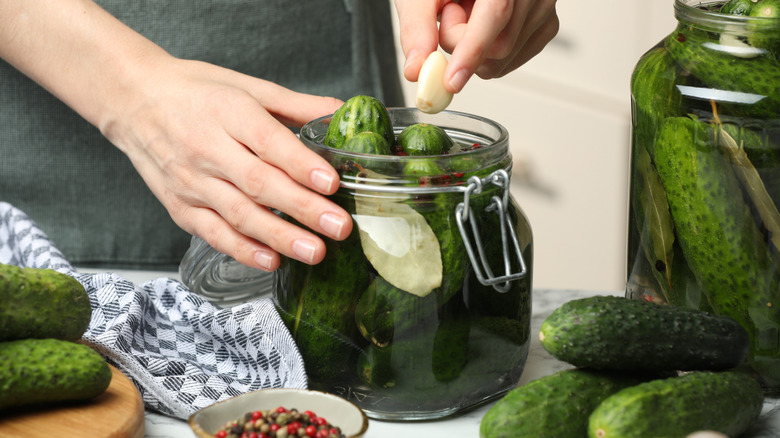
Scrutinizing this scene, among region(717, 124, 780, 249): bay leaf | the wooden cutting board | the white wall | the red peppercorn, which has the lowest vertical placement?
the white wall

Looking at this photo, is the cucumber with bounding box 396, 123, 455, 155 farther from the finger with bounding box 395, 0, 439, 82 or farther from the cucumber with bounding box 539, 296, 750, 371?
the cucumber with bounding box 539, 296, 750, 371

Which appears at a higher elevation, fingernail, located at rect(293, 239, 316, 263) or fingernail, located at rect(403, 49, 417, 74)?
fingernail, located at rect(403, 49, 417, 74)

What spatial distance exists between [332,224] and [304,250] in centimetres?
5

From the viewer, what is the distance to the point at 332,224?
0.81 metres

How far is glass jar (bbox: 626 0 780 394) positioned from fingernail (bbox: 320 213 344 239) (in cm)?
35

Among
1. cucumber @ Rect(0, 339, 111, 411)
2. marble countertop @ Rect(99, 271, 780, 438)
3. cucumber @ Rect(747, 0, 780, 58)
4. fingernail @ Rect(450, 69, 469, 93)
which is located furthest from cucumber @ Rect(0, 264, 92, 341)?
cucumber @ Rect(747, 0, 780, 58)

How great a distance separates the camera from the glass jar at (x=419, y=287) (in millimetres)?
795

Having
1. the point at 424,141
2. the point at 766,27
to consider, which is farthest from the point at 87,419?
the point at 766,27

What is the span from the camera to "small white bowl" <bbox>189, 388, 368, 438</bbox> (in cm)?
72

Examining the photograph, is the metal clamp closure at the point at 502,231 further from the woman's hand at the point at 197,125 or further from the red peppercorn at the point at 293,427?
the red peppercorn at the point at 293,427

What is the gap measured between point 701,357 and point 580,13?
1847 millimetres

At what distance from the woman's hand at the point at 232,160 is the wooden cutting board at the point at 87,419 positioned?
0.21m

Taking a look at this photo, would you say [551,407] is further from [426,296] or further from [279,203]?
[279,203]

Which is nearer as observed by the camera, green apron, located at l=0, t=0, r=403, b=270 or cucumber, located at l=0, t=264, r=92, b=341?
cucumber, located at l=0, t=264, r=92, b=341
